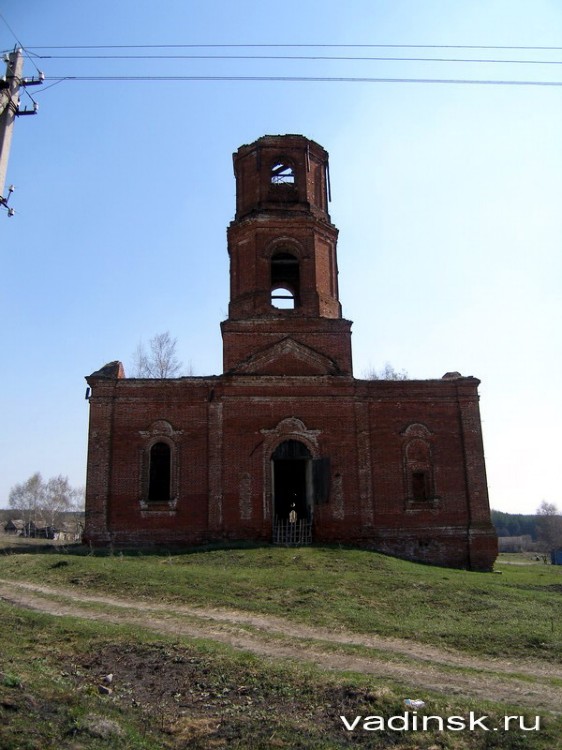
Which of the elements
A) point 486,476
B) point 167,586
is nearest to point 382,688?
point 167,586

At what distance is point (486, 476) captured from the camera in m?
19.2

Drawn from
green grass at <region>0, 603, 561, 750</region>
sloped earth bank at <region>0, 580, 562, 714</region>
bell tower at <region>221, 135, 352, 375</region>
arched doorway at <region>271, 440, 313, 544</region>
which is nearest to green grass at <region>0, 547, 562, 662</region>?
sloped earth bank at <region>0, 580, 562, 714</region>

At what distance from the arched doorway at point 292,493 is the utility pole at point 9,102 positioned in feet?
35.5

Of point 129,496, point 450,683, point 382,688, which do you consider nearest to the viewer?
point 382,688

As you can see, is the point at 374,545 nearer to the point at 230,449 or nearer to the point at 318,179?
the point at 230,449

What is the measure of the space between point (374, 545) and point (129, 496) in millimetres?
7475

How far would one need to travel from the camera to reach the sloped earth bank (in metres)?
7.08

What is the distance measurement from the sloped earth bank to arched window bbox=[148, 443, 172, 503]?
663cm

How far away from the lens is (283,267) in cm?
2127

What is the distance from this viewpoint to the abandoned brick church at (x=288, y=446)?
18062 millimetres

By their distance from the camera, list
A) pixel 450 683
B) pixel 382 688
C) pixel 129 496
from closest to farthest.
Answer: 1. pixel 382 688
2. pixel 450 683
3. pixel 129 496

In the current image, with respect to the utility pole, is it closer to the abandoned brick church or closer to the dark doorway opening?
the abandoned brick church

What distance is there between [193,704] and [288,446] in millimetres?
12511

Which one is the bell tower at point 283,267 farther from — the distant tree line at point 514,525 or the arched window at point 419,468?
the distant tree line at point 514,525
